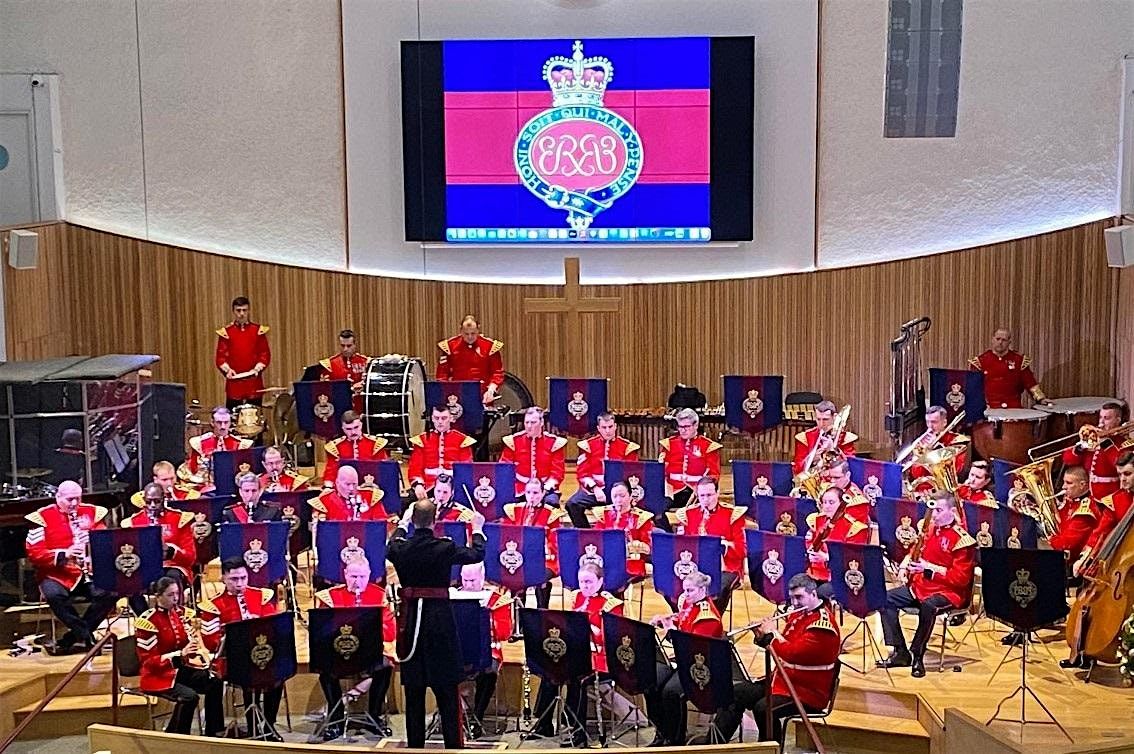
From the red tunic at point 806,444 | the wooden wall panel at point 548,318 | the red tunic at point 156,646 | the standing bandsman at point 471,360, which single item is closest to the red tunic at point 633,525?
the red tunic at point 806,444

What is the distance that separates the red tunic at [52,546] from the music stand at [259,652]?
2028mm

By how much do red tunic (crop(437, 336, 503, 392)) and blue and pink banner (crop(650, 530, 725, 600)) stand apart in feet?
14.4

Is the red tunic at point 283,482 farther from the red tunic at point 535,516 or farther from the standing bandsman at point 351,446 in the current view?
the red tunic at point 535,516

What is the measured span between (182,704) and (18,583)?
288 centimetres

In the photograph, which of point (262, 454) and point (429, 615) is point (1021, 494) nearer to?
point (429, 615)

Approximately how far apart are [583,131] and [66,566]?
7.28 m

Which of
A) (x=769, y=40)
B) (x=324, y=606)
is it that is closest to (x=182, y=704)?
(x=324, y=606)

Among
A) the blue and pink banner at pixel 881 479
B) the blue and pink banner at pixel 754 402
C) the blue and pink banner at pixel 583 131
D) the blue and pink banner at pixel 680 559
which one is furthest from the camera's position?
the blue and pink banner at pixel 583 131

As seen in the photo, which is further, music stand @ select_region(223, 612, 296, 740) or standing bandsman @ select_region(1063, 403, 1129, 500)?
standing bandsman @ select_region(1063, 403, 1129, 500)

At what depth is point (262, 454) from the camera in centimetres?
1130

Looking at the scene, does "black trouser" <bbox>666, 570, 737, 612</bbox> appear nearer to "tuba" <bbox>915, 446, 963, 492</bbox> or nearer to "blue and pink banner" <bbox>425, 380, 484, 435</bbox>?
"tuba" <bbox>915, 446, 963, 492</bbox>

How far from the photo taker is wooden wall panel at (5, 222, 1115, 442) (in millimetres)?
14594

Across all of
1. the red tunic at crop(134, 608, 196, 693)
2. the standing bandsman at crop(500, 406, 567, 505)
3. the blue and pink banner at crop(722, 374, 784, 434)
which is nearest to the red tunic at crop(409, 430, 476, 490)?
the standing bandsman at crop(500, 406, 567, 505)

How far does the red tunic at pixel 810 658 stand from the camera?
8.20 meters
